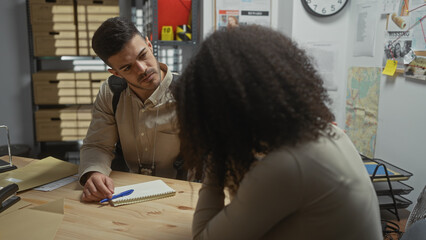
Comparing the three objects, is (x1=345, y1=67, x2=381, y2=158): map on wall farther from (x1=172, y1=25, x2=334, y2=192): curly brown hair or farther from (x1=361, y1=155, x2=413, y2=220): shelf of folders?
(x1=172, y1=25, x2=334, y2=192): curly brown hair

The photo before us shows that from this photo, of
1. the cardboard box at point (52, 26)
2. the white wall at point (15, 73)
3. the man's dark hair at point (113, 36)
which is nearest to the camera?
the man's dark hair at point (113, 36)

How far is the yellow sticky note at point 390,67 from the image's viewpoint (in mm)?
2289

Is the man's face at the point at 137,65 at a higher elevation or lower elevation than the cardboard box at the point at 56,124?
higher

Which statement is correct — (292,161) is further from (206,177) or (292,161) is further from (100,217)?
(100,217)

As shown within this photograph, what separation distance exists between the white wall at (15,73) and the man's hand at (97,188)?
2.86 metres

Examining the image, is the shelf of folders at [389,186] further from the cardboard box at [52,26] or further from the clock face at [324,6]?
the cardboard box at [52,26]

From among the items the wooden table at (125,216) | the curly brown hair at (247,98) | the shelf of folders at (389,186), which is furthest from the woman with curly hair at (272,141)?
the shelf of folders at (389,186)

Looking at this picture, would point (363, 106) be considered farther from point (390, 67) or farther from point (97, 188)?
point (97, 188)

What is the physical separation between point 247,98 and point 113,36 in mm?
886

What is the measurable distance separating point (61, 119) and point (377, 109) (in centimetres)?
261

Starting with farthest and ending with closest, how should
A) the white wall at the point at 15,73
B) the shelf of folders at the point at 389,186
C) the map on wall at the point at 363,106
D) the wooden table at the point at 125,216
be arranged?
1. the white wall at the point at 15,73
2. the map on wall at the point at 363,106
3. the shelf of folders at the point at 389,186
4. the wooden table at the point at 125,216

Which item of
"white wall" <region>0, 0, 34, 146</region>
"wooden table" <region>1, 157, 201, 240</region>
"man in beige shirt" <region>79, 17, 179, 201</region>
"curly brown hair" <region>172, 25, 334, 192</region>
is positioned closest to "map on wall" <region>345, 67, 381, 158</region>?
"man in beige shirt" <region>79, 17, 179, 201</region>

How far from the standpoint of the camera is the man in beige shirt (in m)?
1.41

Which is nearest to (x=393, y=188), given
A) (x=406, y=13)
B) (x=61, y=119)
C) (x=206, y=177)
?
(x=406, y=13)
